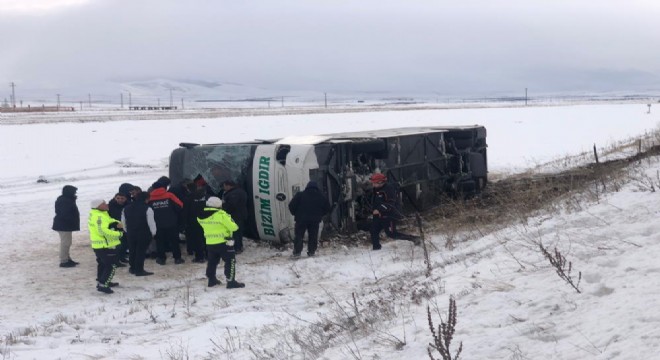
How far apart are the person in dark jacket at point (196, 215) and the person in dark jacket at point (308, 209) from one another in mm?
1664

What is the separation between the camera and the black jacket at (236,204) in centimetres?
1144

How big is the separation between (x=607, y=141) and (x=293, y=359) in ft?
92.2

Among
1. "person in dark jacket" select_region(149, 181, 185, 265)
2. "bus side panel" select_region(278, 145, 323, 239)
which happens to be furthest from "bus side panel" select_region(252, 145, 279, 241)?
"person in dark jacket" select_region(149, 181, 185, 265)

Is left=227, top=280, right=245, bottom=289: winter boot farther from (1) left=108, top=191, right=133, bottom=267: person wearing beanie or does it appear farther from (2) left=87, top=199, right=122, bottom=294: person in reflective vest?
(1) left=108, top=191, right=133, bottom=267: person wearing beanie

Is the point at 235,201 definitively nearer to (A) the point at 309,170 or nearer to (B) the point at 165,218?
(B) the point at 165,218

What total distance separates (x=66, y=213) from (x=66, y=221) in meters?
0.15

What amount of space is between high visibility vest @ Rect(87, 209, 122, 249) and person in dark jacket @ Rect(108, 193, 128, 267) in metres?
1.23

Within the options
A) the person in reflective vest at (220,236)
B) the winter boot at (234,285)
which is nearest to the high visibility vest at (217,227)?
the person in reflective vest at (220,236)

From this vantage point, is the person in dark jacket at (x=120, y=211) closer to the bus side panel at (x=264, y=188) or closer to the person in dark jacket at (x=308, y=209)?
the bus side panel at (x=264, y=188)

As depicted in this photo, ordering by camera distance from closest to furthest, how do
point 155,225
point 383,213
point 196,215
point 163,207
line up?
1. point 155,225
2. point 163,207
3. point 383,213
4. point 196,215

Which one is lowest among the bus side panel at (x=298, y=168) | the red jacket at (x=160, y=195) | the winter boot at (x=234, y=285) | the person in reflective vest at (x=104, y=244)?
the winter boot at (x=234, y=285)

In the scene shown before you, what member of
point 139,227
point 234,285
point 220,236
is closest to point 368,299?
point 234,285

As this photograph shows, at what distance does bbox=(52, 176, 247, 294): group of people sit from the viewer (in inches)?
385

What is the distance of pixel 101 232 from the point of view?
32.2 ft
